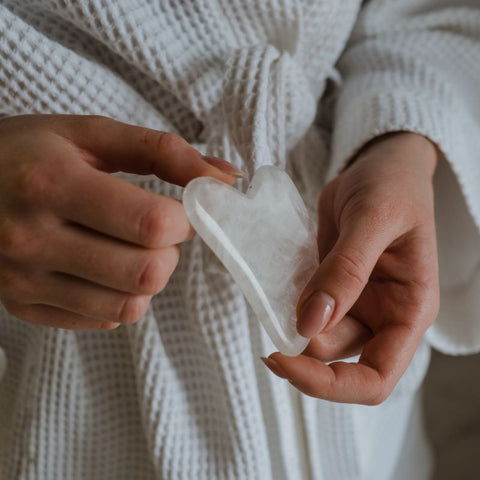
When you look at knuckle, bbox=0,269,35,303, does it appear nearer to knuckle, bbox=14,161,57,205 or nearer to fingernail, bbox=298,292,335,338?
knuckle, bbox=14,161,57,205

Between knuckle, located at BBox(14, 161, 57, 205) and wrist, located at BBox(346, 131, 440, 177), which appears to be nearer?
knuckle, located at BBox(14, 161, 57, 205)

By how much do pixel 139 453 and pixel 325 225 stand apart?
→ 0.25 m

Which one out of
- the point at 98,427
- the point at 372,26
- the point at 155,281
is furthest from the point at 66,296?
the point at 372,26

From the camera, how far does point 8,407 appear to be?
53 centimetres

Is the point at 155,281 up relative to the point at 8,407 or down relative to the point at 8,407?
up

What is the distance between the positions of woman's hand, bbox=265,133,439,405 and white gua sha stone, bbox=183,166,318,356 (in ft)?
0.05

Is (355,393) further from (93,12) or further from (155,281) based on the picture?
(93,12)

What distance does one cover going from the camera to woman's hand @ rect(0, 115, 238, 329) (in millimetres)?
302

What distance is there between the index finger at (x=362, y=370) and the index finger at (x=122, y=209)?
0.11 meters

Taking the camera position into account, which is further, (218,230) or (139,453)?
(139,453)

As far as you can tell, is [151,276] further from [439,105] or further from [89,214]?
[439,105]

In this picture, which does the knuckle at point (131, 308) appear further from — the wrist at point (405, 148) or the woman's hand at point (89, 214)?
the wrist at point (405, 148)

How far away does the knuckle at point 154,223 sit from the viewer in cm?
29

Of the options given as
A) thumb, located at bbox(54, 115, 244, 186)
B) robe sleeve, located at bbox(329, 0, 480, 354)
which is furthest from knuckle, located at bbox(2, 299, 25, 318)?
robe sleeve, located at bbox(329, 0, 480, 354)
